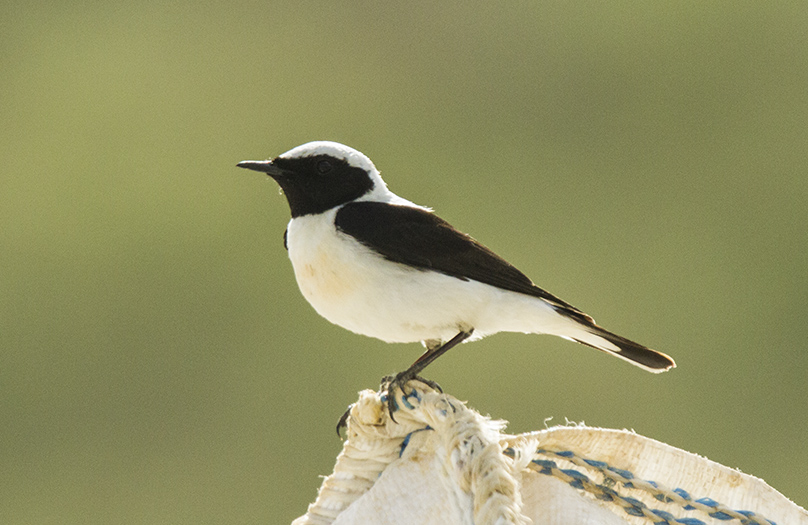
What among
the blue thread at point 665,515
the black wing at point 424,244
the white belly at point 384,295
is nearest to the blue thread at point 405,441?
the blue thread at point 665,515

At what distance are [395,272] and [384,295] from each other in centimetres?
13

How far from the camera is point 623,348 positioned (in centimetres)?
338

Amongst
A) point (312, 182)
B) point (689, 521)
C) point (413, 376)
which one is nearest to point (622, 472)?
point (689, 521)

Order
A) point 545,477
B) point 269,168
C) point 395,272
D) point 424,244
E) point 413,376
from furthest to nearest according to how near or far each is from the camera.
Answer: point 269,168
point 424,244
point 395,272
point 413,376
point 545,477

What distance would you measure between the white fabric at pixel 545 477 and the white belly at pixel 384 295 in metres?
0.80

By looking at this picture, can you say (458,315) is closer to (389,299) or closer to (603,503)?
(389,299)

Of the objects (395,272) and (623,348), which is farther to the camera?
(623,348)

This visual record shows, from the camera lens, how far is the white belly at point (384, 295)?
2.93 m

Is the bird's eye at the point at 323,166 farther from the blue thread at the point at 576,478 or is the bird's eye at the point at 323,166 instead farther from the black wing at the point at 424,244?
the blue thread at the point at 576,478

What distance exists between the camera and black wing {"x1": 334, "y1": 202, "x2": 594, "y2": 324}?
312cm

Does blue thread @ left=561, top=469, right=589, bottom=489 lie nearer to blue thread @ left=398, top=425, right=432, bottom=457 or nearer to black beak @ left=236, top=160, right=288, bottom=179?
blue thread @ left=398, top=425, right=432, bottom=457

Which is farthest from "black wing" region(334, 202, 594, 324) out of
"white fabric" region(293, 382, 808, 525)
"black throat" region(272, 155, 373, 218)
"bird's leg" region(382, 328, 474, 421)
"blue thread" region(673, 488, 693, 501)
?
"blue thread" region(673, 488, 693, 501)

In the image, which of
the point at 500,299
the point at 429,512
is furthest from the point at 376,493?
the point at 500,299

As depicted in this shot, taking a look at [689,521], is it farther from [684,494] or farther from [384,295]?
[384,295]
